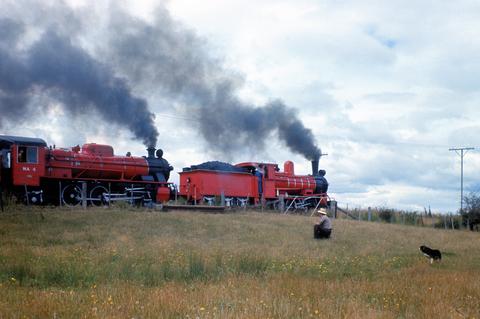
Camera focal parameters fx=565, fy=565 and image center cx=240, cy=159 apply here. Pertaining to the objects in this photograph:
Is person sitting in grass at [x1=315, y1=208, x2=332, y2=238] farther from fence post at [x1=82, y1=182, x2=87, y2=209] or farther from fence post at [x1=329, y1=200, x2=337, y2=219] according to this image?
fence post at [x1=329, y1=200, x2=337, y2=219]

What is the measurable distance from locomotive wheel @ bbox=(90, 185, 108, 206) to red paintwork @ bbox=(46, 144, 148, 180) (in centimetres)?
62

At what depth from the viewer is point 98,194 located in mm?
28297

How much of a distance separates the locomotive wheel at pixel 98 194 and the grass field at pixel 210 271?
13.7 feet

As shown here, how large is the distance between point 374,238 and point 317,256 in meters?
7.62

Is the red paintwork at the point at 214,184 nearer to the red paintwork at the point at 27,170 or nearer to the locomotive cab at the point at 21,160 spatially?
the red paintwork at the point at 27,170

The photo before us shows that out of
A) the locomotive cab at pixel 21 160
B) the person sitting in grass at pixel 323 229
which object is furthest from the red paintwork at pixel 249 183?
the person sitting in grass at pixel 323 229

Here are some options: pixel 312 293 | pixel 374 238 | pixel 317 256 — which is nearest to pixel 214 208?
pixel 374 238

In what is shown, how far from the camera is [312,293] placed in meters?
10.0

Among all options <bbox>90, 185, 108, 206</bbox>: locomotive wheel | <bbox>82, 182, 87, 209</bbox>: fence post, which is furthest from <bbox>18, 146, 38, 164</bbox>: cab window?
<bbox>90, 185, 108, 206</bbox>: locomotive wheel

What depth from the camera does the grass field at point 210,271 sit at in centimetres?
841

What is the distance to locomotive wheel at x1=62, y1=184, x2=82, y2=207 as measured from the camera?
1068 inches

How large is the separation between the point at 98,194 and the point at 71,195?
1445mm

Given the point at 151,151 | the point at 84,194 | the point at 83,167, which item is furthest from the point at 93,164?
the point at 151,151

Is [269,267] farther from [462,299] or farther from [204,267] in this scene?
[462,299]
